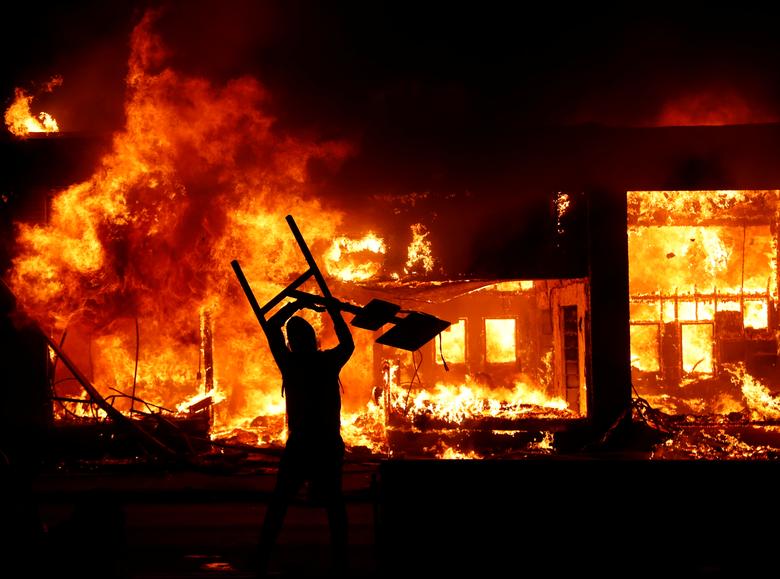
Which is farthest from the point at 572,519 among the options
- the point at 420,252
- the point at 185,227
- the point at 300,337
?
the point at 185,227

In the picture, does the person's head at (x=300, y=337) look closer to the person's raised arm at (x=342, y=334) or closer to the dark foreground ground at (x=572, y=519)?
the person's raised arm at (x=342, y=334)

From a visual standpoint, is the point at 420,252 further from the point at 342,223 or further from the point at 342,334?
the point at 342,334

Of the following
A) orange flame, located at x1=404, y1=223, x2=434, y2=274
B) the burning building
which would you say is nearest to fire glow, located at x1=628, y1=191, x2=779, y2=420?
the burning building

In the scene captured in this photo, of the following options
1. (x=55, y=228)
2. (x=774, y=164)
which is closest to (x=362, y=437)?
(x=55, y=228)

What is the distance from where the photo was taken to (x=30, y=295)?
9.60 meters

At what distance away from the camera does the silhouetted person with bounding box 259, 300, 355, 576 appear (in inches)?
188

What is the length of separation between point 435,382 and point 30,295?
992 centimetres

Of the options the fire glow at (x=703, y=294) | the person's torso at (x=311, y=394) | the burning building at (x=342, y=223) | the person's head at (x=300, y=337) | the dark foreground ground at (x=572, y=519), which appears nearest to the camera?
the dark foreground ground at (x=572, y=519)

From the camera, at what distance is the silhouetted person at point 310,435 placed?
4.77 metres

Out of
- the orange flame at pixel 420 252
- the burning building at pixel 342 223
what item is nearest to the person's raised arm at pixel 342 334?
the burning building at pixel 342 223

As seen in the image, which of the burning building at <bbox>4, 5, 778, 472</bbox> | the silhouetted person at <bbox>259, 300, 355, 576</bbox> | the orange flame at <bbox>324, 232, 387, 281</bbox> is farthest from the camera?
the orange flame at <bbox>324, 232, 387, 281</bbox>

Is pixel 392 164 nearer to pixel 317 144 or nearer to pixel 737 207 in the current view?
pixel 317 144

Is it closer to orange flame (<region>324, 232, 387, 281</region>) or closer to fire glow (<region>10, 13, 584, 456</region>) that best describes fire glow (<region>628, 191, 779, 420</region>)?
fire glow (<region>10, 13, 584, 456</region>)

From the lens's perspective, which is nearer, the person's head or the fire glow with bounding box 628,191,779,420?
the person's head
